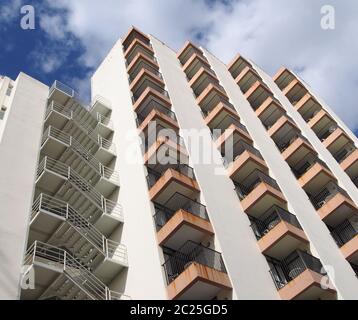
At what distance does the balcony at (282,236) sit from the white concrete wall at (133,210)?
6844mm

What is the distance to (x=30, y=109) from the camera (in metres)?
31.0

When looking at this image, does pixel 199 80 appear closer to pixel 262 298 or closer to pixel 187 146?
pixel 187 146

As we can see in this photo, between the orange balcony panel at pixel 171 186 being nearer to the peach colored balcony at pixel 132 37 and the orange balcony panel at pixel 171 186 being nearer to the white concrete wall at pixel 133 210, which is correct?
the white concrete wall at pixel 133 210

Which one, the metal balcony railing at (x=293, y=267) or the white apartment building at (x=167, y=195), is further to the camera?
the metal balcony railing at (x=293, y=267)

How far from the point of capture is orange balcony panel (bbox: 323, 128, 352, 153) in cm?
4084

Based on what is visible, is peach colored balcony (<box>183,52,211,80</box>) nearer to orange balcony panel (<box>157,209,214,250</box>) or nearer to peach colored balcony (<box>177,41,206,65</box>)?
peach colored balcony (<box>177,41,206,65</box>)

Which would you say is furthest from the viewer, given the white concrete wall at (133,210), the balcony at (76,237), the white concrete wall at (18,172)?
the balcony at (76,237)

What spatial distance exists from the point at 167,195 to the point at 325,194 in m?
13.9

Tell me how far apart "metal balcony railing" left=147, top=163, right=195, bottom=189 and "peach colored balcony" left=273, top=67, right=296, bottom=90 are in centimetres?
2811

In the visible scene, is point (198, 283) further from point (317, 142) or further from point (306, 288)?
point (317, 142)

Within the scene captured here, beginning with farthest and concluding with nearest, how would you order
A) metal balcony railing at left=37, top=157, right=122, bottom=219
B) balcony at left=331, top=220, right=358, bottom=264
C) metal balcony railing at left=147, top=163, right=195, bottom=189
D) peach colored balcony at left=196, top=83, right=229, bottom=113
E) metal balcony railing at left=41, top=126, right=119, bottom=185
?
1. peach colored balcony at left=196, top=83, right=229, bottom=113
2. balcony at left=331, top=220, right=358, bottom=264
3. metal balcony railing at left=41, top=126, right=119, bottom=185
4. metal balcony railing at left=147, top=163, right=195, bottom=189
5. metal balcony railing at left=37, top=157, right=122, bottom=219

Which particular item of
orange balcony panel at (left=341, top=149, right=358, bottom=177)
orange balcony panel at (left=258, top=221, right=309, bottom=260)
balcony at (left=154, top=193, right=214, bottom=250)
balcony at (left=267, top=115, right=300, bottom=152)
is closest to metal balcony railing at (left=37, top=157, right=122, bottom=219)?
balcony at (left=154, top=193, right=214, bottom=250)

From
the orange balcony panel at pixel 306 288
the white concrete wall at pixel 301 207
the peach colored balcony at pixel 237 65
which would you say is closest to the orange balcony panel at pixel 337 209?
the white concrete wall at pixel 301 207

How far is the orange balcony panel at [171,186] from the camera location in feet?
86.9
